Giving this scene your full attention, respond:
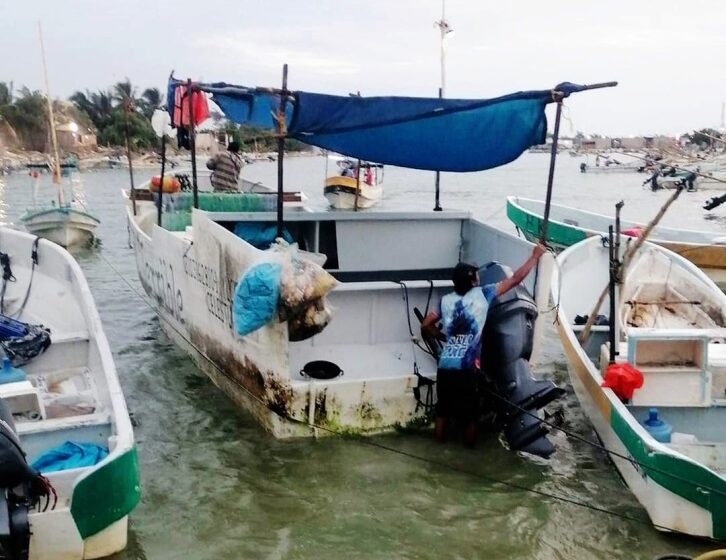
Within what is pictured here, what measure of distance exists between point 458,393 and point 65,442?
118 inches

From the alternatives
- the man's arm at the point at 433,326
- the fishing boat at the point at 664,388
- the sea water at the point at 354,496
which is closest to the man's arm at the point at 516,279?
the man's arm at the point at 433,326

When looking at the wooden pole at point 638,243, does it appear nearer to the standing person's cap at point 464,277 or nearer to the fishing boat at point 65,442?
the standing person's cap at point 464,277

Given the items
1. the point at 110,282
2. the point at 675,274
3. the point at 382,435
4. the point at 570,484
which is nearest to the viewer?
the point at 570,484

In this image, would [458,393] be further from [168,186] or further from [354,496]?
[168,186]

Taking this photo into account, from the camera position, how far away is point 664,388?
244 inches

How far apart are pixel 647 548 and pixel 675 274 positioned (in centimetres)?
505

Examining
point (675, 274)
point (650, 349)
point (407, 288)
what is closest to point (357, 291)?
point (407, 288)

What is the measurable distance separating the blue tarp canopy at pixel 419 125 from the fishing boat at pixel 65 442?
8.55 ft

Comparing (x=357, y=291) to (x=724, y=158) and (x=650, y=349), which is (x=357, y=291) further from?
(x=724, y=158)

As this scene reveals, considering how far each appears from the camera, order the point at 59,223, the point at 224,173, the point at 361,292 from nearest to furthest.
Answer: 1. the point at 361,292
2. the point at 224,173
3. the point at 59,223

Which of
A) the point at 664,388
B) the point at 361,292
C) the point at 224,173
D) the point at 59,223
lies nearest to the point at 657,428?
the point at 664,388

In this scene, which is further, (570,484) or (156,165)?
(156,165)

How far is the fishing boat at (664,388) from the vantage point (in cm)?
489

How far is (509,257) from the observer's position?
7.25 m
